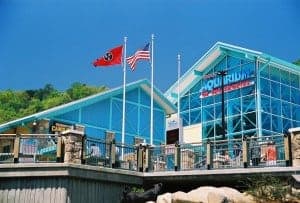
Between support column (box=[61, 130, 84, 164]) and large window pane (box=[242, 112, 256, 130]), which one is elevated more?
large window pane (box=[242, 112, 256, 130])

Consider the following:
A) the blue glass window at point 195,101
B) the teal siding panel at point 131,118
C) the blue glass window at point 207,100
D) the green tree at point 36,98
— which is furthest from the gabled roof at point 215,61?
the green tree at point 36,98

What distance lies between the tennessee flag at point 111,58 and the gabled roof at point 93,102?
97.4 inches

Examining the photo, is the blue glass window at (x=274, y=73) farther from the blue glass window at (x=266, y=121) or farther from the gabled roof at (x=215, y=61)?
the blue glass window at (x=266, y=121)

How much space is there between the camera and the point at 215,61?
4856 centimetres

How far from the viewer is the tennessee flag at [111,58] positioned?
32219mm

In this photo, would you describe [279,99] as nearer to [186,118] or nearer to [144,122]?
[186,118]

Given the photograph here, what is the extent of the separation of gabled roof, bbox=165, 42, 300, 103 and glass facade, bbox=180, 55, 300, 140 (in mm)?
396

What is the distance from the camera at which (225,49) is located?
47.1 metres

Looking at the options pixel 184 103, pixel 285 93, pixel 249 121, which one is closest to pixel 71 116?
pixel 249 121

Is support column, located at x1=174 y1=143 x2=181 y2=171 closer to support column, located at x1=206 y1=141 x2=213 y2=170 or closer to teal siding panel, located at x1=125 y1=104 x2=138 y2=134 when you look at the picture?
support column, located at x1=206 y1=141 x2=213 y2=170

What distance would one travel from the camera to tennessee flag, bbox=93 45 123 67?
32219 millimetres

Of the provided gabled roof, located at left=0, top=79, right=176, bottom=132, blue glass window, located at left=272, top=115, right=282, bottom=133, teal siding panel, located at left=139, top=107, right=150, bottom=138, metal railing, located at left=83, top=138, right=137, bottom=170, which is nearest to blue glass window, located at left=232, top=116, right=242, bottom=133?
blue glass window, located at left=272, top=115, right=282, bottom=133

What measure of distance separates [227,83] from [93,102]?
635 inches

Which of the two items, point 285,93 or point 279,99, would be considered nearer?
point 279,99
